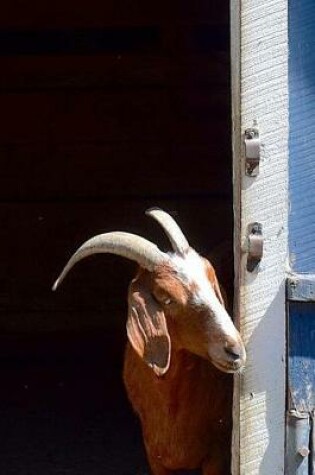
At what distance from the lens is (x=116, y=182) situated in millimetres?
7477

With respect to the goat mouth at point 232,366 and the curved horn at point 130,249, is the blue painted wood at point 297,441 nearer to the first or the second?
the goat mouth at point 232,366

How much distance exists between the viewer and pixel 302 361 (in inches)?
133

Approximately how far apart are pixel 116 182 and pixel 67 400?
1545mm

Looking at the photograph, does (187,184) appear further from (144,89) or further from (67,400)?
(67,400)

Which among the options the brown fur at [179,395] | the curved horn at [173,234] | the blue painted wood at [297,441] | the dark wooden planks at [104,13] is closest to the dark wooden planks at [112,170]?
the dark wooden planks at [104,13]

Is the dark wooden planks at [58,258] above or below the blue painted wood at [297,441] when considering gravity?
below

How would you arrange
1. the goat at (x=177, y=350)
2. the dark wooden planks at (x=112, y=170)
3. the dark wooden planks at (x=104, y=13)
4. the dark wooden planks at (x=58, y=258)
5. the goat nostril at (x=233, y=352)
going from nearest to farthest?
the goat nostril at (x=233, y=352), the goat at (x=177, y=350), the dark wooden planks at (x=104, y=13), the dark wooden planks at (x=112, y=170), the dark wooden planks at (x=58, y=258)

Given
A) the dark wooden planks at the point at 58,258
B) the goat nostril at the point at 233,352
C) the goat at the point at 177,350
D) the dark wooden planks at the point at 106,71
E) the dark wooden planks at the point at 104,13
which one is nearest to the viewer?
the goat nostril at the point at 233,352

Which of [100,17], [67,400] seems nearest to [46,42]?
[100,17]

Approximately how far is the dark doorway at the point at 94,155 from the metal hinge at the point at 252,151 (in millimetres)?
3697

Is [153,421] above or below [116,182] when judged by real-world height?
above

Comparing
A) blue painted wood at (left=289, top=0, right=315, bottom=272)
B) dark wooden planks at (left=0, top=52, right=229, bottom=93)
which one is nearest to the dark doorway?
dark wooden planks at (left=0, top=52, right=229, bottom=93)

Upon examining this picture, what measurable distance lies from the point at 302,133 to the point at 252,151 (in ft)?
0.54

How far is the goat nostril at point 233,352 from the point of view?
10.7 feet
